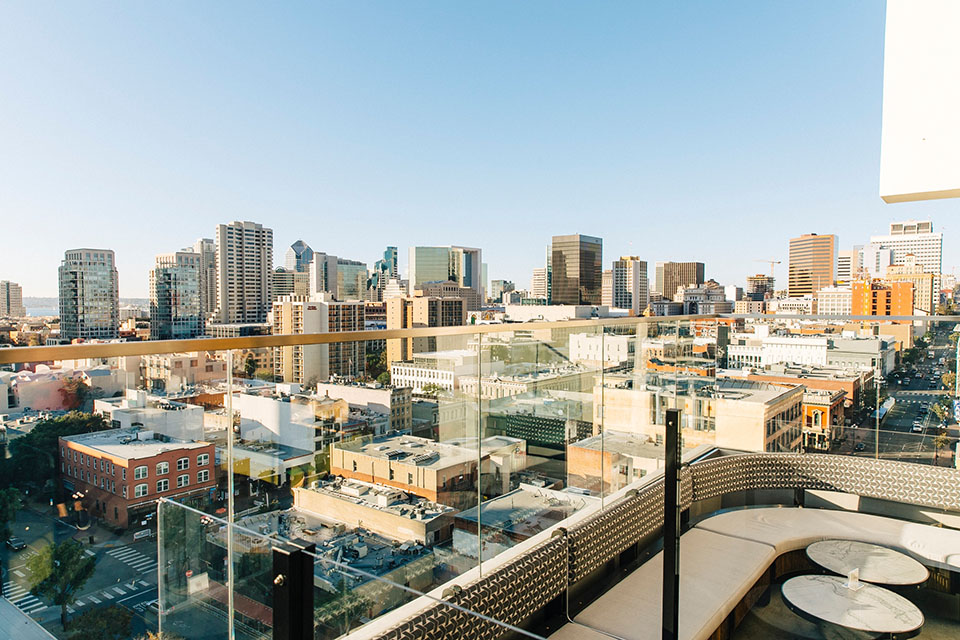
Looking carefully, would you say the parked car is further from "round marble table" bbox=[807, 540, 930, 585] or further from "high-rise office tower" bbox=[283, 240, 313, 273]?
"high-rise office tower" bbox=[283, 240, 313, 273]

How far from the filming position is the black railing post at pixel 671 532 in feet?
7.42

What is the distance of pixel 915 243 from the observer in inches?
1822

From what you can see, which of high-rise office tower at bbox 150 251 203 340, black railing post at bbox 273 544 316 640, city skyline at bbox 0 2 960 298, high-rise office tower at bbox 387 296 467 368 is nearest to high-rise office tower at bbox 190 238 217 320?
city skyline at bbox 0 2 960 298

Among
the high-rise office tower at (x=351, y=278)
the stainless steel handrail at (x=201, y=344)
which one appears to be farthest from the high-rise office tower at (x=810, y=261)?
the stainless steel handrail at (x=201, y=344)

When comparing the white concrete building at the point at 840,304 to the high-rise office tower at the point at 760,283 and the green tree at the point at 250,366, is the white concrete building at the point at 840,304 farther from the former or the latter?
the high-rise office tower at the point at 760,283

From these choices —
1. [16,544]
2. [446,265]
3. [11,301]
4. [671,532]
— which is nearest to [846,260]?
[446,265]

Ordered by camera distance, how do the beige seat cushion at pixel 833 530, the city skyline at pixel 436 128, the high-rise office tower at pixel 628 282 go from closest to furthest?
the beige seat cushion at pixel 833 530
the city skyline at pixel 436 128
the high-rise office tower at pixel 628 282

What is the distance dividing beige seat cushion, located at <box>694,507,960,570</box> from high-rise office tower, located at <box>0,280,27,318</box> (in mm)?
51396

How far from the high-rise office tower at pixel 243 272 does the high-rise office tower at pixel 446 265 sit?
26.5 m

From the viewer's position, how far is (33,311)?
42.6 metres

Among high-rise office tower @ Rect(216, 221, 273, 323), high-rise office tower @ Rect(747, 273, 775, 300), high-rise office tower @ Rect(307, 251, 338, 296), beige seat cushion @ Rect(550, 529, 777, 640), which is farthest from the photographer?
high-rise office tower @ Rect(747, 273, 775, 300)

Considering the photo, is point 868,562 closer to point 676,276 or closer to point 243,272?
point 243,272

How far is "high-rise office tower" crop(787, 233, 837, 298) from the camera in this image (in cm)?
7731

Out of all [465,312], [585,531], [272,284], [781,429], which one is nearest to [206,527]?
[585,531]
